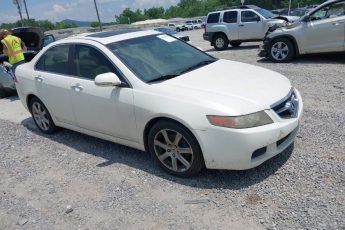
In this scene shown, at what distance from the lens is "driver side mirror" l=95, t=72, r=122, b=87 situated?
3.84 metres

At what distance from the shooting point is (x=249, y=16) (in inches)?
579

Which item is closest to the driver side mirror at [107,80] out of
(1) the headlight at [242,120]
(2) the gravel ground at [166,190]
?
(2) the gravel ground at [166,190]

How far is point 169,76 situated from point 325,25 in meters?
6.68

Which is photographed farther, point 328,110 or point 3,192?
point 328,110

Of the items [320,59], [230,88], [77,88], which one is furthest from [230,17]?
[230,88]

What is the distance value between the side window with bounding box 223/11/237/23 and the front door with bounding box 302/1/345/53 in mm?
5965

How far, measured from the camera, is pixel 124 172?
163 inches

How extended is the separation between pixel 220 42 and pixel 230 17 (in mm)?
1163

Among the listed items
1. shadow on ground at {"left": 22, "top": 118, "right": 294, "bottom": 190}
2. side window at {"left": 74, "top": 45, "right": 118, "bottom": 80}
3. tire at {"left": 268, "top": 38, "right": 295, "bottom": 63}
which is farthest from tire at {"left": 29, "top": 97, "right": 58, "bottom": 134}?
tire at {"left": 268, "top": 38, "right": 295, "bottom": 63}

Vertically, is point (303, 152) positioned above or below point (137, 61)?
below

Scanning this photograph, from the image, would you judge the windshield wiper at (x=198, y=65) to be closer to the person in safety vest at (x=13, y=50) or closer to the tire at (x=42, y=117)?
the tire at (x=42, y=117)

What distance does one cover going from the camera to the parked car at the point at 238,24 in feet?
47.2

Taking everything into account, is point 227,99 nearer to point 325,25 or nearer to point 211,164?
point 211,164

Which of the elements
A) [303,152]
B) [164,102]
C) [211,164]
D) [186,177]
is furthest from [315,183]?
[164,102]
